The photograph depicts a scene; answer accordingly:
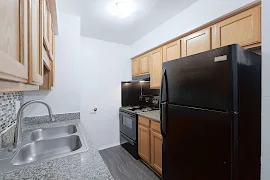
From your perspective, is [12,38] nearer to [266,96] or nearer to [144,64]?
[266,96]

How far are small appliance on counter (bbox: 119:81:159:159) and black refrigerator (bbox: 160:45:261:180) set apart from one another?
1.27 m

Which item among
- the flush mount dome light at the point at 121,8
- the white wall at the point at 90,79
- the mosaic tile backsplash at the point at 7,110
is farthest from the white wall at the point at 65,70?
the flush mount dome light at the point at 121,8

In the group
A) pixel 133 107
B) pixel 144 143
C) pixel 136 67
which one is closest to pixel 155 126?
pixel 144 143

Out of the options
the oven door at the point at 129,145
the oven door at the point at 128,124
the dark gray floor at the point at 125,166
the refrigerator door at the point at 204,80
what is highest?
the refrigerator door at the point at 204,80

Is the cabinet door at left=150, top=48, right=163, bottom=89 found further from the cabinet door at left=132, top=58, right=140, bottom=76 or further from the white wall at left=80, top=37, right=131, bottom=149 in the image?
the white wall at left=80, top=37, right=131, bottom=149

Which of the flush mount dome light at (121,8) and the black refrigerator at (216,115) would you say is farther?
the flush mount dome light at (121,8)

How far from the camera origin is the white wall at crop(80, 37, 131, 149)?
287 cm

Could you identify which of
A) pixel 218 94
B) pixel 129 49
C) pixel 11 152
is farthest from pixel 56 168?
pixel 129 49

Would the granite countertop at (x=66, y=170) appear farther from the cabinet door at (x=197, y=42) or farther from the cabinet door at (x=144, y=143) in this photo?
the cabinet door at (x=197, y=42)

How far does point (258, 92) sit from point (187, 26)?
3.71 ft

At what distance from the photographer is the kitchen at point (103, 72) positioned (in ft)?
2.34

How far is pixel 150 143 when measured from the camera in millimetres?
2236

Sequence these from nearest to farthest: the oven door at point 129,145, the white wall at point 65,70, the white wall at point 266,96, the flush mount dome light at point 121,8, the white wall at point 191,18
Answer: the white wall at point 266,96 < the white wall at point 191,18 < the flush mount dome light at point 121,8 < the white wall at point 65,70 < the oven door at point 129,145

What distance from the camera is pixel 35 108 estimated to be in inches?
73.1
